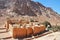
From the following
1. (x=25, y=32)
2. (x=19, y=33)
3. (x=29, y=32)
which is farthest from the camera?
(x=29, y=32)

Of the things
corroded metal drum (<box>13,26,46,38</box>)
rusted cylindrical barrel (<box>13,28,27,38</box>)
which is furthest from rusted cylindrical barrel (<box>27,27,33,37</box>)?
rusted cylindrical barrel (<box>13,28,27,38</box>)

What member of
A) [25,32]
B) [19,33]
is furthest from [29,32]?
[19,33]

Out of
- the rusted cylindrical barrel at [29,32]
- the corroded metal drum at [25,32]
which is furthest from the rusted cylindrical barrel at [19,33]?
the rusted cylindrical barrel at [29,32]

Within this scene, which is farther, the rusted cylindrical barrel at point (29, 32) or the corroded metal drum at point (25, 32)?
the rusted cylindrical barrel at point (29, 32)

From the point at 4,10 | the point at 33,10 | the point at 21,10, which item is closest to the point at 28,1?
the point at 33,10

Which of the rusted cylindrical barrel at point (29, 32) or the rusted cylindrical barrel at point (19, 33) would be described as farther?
the rusted cylindrical barrel at point (29, 32)

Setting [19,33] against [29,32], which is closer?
[19,33]

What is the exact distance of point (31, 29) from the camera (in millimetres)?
19328

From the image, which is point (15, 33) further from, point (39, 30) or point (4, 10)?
point (4, 10)

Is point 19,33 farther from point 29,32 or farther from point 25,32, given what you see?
point 29,32

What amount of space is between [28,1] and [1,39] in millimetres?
80141

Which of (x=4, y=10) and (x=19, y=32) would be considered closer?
(x=19, y=32)

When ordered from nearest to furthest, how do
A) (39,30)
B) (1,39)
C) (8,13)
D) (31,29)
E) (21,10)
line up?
(1,39)
(31,29)
(39,30)
(8,13)
(21,10)

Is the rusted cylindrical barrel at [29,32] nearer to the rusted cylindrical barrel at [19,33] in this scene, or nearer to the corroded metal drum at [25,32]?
the corroded metal drum at [25,32]
